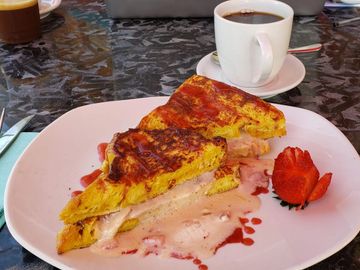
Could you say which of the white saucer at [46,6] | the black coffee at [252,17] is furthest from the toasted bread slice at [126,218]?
the white saucer at [46,6]

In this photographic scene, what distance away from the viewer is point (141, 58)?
1589 mm

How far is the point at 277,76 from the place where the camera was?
1349mm

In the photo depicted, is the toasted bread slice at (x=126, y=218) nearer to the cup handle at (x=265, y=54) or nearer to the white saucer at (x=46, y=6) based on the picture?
the cup handle at (x=265, y=54)

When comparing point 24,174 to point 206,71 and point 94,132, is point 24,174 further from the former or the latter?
point 206,71

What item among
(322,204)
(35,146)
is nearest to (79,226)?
(35,146)

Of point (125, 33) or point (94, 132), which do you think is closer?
point (94, 132)

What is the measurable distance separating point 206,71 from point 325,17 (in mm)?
712

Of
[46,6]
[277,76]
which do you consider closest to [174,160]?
[277,76]

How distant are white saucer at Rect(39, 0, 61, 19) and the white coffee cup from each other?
75 centimetres

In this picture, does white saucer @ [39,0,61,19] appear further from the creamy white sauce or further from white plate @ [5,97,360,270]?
the creamy white sauce

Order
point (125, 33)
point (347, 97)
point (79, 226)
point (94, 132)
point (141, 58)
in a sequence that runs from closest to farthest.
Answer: point (79, 226), point (94, 132), point (347, 97), point (141, 58), point (125, 33)

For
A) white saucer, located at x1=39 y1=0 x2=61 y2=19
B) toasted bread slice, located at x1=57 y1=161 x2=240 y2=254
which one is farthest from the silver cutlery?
white saucer, located at x1=39 y1=0 x2=61 y2=19

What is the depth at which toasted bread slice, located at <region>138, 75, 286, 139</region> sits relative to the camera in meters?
1.01

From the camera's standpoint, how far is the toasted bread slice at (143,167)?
823mm
